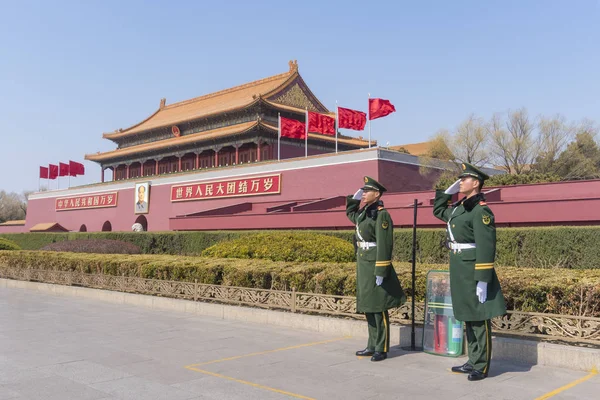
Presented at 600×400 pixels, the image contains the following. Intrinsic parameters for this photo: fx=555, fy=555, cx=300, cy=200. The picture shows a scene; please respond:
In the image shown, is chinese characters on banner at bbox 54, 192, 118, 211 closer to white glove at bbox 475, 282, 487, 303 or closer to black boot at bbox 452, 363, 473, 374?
black boot at bbox 452, 363, 473, 374

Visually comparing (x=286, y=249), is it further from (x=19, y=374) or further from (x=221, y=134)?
(x=221, y=134)

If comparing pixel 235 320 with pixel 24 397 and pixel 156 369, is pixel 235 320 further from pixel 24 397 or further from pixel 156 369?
pixel 24 397

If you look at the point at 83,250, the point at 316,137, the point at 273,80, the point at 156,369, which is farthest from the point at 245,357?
the point at 273,80

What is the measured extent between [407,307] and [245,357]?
1979mm

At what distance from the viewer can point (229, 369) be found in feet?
15.6

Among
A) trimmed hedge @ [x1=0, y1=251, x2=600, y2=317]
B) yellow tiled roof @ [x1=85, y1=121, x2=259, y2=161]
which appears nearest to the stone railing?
trimmed hedge @ [x1=0, y1=251, x2=600, y2=317]

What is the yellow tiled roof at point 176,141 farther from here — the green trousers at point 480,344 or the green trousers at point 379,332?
the green trousers at point 480,344

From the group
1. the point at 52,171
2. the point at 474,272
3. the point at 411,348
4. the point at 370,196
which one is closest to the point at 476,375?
the point at 474,272

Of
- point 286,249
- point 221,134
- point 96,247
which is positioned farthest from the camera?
point 221,134

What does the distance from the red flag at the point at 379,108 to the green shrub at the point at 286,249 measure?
36.3ft

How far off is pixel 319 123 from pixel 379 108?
4.01 metres

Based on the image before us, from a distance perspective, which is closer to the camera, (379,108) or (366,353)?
(366,353)

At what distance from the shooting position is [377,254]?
5102 millimetres

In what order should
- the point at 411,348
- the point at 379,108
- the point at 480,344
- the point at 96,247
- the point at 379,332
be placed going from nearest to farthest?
1. the point at 480,344
2. the point at 379,332
3. the point at 411,348
4. the point at 96,247
5. the point at 379,108
